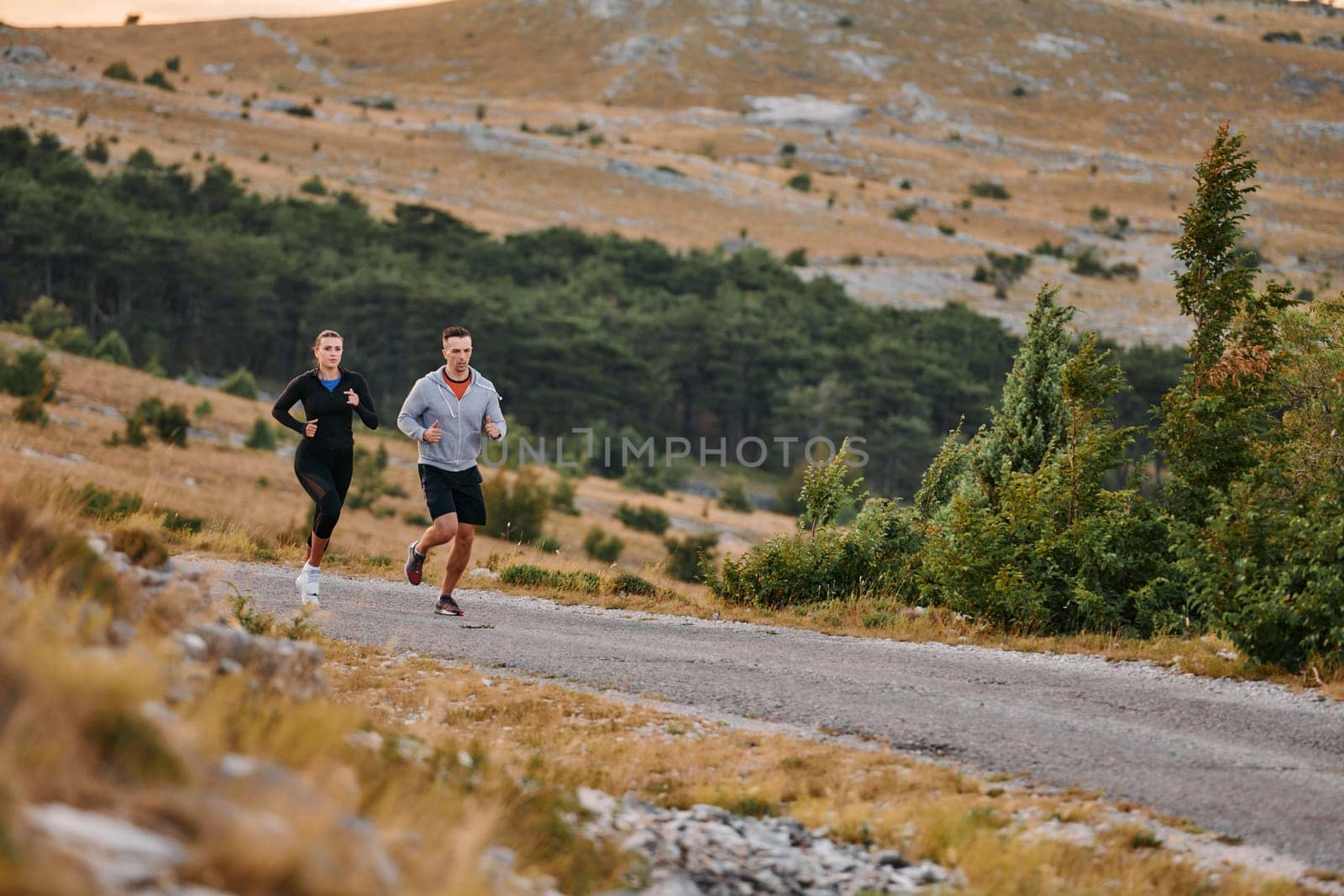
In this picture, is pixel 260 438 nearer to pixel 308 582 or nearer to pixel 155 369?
pixel 155 369

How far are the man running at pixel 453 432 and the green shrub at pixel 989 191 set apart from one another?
116465 mm

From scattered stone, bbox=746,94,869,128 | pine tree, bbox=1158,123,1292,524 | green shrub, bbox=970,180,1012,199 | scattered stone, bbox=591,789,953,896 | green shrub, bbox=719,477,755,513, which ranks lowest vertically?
green shrub, bbox=719,477,755,513

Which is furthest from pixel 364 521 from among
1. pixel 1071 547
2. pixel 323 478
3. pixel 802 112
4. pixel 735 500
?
pixel 802 112

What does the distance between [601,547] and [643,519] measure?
584 centimetres

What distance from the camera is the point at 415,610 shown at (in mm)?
11211

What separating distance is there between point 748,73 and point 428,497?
168 meters

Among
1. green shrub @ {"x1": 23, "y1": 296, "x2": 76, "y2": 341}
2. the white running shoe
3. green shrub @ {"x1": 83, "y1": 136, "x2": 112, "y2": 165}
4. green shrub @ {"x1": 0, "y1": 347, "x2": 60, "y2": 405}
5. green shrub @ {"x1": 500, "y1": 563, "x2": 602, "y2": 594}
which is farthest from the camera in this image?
green shrub @ {"x1": 83, "y1": 136, "x2": 112, "y2": 165}

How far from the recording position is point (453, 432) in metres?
10.2

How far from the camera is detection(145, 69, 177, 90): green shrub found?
109 meters

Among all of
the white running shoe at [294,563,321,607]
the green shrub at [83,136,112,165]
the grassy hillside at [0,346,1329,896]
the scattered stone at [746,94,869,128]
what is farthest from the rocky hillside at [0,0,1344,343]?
the grassy hillside at [0,346,1329,896]

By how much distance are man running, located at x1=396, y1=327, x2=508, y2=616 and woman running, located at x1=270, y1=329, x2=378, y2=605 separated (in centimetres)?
51

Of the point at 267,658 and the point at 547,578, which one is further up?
the point at 267,658

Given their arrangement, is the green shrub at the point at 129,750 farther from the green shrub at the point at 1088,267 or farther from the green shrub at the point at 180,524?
the green shrub at the point at 1088,267

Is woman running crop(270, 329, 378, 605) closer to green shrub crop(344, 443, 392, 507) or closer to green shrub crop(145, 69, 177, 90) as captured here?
green shrub crop(344, 443, 392, 507)
